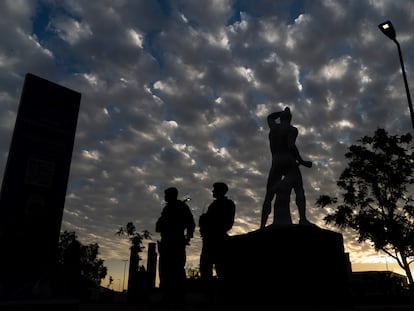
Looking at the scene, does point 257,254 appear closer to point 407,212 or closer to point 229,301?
point 229,301

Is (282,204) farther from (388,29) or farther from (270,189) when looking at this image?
(388,29)

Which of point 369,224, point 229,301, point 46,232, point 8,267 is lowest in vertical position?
point 229,301

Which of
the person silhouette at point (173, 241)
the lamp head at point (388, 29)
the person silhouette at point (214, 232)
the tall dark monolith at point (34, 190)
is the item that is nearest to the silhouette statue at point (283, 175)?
the person silhouette at point (214, 232)

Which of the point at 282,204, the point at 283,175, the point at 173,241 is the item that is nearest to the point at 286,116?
the point at 283,175

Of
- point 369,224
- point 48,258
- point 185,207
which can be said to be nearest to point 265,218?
point 185,207

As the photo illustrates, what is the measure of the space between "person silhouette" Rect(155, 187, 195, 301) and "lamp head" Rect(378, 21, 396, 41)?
10046 mm

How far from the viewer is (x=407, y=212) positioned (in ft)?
70.3

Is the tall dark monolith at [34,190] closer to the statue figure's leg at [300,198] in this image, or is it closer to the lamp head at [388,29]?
the statue figure's leg at [300,198]

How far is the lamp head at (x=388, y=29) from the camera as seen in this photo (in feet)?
39.8

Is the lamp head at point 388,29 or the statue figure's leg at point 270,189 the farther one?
the lamp head at point 388,29

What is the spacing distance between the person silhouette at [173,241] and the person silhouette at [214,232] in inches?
18.4

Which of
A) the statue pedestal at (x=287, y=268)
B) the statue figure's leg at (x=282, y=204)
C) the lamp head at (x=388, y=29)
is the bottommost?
the statue pedestal at (x=287, y=268)

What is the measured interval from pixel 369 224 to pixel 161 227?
18.6m

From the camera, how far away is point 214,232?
22.9 feet
